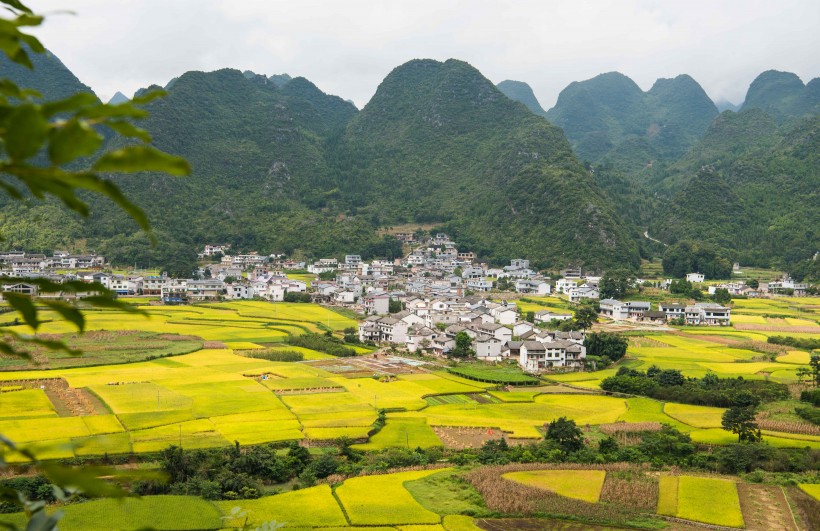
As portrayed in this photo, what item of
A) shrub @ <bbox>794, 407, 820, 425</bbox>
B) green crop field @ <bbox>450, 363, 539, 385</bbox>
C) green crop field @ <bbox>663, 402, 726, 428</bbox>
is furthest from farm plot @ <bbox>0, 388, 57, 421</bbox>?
shrub @ <bbox>794, 407, 820, 425</bbox>

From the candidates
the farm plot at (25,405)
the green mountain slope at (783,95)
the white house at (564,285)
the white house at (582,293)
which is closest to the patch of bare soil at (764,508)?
the farm plot at (25,405)

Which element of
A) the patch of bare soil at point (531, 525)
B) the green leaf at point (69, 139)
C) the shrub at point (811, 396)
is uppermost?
the green leaf at point (69, 139)

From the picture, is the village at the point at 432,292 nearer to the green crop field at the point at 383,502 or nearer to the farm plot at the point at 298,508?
the green crop field at the point at 383,502

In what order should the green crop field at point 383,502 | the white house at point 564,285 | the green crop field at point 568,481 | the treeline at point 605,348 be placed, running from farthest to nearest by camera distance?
1. the white house at point 564,285
2. the treeline at point 605,348
3. the green crop field at point 568,481
4. the green crop field at point 383,502

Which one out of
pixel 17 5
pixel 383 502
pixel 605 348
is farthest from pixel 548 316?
pixel 17 5

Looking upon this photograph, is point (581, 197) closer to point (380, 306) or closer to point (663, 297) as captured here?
point (663, 297)

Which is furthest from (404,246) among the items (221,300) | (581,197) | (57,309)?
(57,309)

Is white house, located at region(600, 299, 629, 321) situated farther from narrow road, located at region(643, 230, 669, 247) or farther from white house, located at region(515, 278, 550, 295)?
narrow road, located at region(643, 230, 669, 247)

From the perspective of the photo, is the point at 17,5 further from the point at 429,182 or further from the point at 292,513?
the point at 429,182
